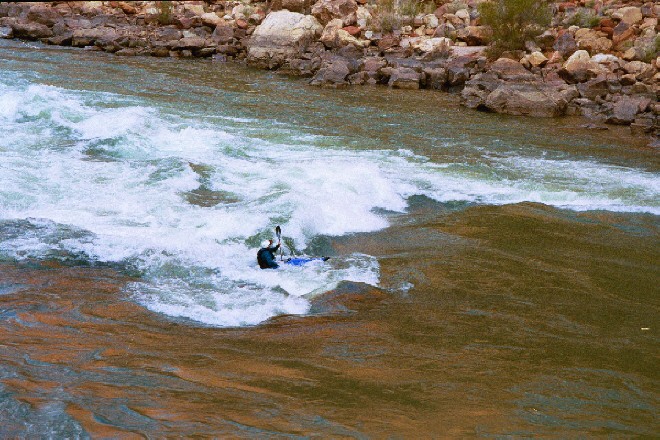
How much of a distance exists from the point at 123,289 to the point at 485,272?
10.3 ft

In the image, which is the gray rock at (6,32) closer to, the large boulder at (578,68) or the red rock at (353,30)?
the red rock at (353,30)

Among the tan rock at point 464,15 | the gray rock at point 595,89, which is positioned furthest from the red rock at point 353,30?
the gray rock at point 595,89

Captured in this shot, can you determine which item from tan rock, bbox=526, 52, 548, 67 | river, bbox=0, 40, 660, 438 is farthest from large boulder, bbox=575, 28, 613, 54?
river, bbox=0, 40, 660, 438

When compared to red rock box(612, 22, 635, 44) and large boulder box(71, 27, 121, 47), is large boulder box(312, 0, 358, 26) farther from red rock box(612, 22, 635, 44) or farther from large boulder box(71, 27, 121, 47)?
red rock box(612, 22, 635, 44)

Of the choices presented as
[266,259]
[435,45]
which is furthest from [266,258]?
[435,45]

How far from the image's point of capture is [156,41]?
25281 mm

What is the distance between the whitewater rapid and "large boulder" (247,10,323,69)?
8.07 metres

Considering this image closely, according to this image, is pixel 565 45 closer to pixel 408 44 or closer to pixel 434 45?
pixel 434 45

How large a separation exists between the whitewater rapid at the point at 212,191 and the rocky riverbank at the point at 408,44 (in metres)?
5.36

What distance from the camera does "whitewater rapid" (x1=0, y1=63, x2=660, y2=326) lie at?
22.0 ft

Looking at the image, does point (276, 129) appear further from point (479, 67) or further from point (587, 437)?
point (587, 437)

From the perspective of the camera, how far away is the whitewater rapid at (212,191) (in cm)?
670

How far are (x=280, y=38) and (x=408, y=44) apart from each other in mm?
3912

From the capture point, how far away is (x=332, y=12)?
25.9 meters
